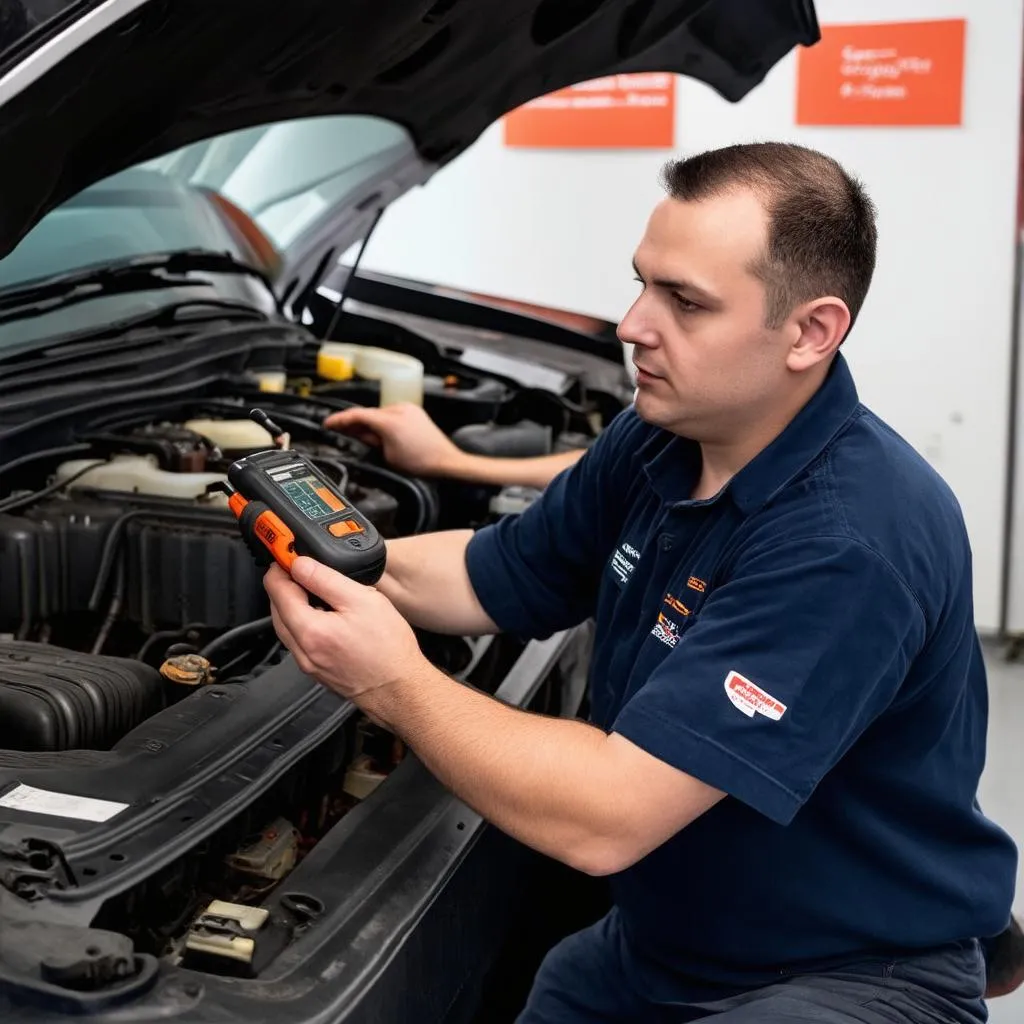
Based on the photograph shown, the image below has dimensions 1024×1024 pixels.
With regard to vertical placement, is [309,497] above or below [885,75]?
below

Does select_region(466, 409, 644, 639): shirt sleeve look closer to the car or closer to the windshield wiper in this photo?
the car

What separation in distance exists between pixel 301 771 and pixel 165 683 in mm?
206

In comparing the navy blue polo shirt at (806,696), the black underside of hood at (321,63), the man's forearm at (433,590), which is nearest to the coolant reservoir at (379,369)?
the black underside of hood at (321,63)

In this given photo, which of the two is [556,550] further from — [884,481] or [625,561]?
[884,481]

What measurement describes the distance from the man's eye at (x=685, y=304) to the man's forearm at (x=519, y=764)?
421mm

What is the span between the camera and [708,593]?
1263 millimetres

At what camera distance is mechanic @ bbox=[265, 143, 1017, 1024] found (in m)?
1.12

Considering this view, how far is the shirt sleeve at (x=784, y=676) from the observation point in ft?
3.61

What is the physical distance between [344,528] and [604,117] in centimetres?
345

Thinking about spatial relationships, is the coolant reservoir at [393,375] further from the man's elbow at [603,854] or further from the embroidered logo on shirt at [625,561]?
the man's elbow at [603,854]

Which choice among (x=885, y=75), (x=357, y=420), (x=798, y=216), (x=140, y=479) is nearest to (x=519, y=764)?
(x=798, y=216)

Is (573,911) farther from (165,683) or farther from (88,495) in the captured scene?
(88,495)

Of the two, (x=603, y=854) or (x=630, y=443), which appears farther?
(x=630, y=443)

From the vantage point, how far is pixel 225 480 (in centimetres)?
173
